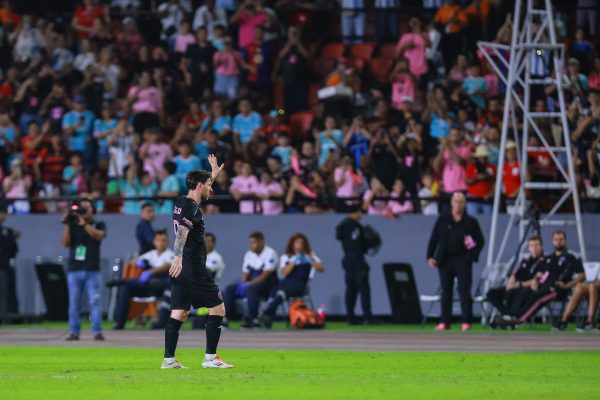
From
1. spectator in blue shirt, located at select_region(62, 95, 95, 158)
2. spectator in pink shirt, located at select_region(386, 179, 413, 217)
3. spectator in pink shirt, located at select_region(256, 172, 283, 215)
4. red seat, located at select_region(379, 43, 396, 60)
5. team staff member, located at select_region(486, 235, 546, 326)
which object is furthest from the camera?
red seat, located at select_region(379, 43, 396, 60)

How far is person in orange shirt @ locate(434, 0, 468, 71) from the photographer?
1163 inches

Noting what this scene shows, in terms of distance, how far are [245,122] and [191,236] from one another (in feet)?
47.1

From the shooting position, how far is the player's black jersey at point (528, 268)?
78.4ft

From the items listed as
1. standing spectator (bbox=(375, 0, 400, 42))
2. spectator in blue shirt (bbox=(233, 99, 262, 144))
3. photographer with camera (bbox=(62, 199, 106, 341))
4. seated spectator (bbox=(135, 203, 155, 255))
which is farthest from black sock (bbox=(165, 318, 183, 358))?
standing spectator (bbox=(375, 0, 400, 42))

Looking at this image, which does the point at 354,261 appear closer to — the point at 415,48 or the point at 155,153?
the point at 155,153

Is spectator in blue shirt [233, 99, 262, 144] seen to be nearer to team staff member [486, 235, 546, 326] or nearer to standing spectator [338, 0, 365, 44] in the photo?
standing spectator [338, 0, 365, 44]

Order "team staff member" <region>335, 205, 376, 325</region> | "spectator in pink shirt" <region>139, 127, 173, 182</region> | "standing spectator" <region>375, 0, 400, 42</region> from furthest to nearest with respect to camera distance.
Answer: "standing spectator" <region>375, 0, 400, 42</region>, "spectator in pink shirt" <region>139, 127, 173, 182</region>, "team staff member" <region>335, 205, 376, 325</region>

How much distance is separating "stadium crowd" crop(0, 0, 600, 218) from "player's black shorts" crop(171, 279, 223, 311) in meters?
11.6

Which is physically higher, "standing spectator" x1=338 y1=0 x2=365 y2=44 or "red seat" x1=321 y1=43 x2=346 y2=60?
"standing spectator" x1=338 y1=0 x2=365 y2=44

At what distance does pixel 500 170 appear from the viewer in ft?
80.5

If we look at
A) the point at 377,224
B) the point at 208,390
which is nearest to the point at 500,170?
the point at 377,224

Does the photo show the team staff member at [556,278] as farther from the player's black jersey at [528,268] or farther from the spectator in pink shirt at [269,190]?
the spectator in pink shirt at [269,190]

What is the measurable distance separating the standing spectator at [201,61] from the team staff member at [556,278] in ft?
32.4

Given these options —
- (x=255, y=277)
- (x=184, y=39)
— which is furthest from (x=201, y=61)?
(x=255, y=277)
